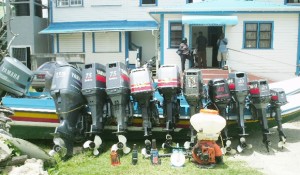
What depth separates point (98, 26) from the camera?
1862cm

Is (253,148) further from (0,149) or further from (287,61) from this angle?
(287,61)

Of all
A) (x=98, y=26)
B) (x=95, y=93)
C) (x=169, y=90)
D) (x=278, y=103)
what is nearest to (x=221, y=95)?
(x=169, y=90)

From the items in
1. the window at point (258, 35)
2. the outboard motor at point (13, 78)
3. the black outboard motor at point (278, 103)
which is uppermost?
the window at point (258, 35)

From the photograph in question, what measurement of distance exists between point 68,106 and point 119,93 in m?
0.95

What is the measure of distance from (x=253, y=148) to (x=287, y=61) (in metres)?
8.30

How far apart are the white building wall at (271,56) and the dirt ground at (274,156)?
6.48 meters

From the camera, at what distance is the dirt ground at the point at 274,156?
568 cm

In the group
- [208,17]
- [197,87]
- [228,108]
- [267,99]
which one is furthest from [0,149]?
[208,17]

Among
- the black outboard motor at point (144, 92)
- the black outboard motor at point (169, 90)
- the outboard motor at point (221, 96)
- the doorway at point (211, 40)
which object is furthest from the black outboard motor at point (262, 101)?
the doorway at point (211, 40)

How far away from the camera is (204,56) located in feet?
46.6

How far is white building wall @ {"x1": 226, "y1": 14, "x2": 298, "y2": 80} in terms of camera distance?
1387cm

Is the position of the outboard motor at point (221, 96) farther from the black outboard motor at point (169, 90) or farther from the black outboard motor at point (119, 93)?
the black outboard motor at point (119, 93)

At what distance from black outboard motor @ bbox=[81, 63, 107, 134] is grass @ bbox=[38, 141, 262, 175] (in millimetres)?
643

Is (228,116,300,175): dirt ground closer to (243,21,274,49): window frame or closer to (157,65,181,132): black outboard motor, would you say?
(157,65,181,132): black outboard motor
